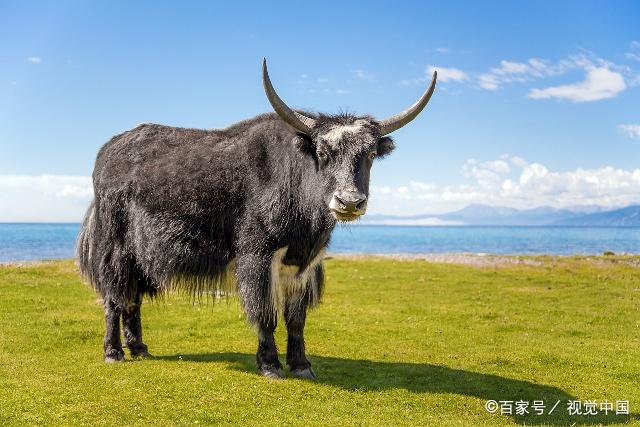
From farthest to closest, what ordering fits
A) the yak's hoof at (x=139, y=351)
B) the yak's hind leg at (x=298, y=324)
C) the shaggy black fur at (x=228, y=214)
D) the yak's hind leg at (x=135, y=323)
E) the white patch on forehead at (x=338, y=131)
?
the yak's hoof at (x=139, y=351), the yak's hind leg at (x=135, y=323), the yak's hind leg at (x=298, y=324), the shaggy black fur at (x=228, y=214), the white patch on forehead at (x=338, y=131)

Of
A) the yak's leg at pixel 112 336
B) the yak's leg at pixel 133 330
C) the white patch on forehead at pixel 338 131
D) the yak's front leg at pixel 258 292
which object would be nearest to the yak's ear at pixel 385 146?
the white patch on forehead at pixel 338 131

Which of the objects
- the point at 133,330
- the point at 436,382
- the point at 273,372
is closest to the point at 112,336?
the point at 133,330

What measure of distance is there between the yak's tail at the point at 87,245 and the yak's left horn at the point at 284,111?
14.6 ft

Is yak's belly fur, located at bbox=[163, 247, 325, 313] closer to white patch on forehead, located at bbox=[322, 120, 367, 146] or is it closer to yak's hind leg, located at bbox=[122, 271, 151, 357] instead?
yak's hind leg, located at bbox=[122, 271, 151, 357]

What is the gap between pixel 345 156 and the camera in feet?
26.8

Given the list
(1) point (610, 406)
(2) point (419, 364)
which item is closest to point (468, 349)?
(2) point (419, 364)

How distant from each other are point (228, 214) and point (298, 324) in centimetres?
203

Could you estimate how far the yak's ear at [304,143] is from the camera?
8.53m

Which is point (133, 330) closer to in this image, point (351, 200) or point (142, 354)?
point (142, 354)

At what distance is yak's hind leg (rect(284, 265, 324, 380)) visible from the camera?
9516 mm

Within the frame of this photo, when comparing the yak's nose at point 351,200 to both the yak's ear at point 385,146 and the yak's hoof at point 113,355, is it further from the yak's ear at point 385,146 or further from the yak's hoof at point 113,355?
the yak's hoof at point 113,355

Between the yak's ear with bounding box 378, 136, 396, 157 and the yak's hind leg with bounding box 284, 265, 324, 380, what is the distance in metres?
2.20

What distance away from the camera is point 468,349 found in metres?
12.5

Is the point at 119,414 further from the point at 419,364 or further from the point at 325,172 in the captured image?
the point at 419,364
